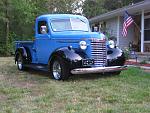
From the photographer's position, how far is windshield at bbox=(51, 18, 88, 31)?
40.0ft

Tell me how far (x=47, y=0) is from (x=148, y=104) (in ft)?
106

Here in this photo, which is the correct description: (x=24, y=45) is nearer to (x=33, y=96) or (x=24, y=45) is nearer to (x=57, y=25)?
(x=57, y=25)

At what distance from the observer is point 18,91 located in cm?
877

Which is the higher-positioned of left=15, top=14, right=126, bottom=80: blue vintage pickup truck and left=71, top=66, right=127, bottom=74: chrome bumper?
left=15, top=14, right=126, bottom=80: blue vintage pickup truck

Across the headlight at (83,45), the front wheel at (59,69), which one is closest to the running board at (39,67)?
the front wheel at (59,69)

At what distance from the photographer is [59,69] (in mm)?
11148

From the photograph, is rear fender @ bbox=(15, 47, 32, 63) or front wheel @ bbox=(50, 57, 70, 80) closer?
front wheel @ bbox=(50, 57, 70, 80)

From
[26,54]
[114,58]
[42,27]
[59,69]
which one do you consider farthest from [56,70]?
[26,54]

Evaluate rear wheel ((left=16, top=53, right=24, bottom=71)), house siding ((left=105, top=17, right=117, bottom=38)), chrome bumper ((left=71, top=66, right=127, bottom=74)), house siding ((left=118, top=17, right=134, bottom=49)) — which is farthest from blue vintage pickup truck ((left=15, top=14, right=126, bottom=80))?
house siding ((left=105, top=17, right=117, bottom=38))

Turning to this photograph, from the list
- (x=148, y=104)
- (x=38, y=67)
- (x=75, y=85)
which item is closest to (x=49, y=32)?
(x=38, y=67)

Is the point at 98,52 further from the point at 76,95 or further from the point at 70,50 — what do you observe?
the point at 76,95

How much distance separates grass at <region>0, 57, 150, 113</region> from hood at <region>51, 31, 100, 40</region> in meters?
1.34

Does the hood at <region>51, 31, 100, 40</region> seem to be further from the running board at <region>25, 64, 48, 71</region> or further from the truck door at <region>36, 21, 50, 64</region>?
the running board at <region>25, 64, 48, 71</region>

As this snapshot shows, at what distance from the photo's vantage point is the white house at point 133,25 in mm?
20469
